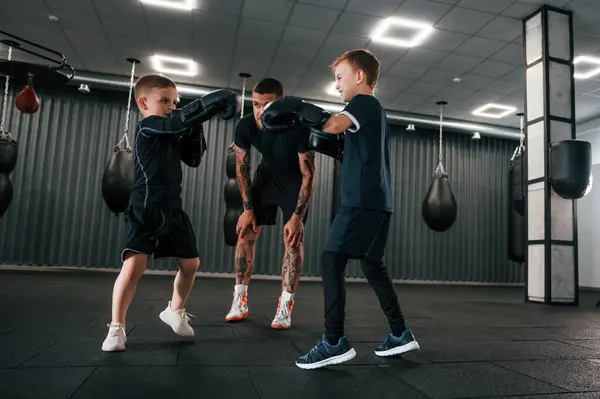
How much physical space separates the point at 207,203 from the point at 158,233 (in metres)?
4.76

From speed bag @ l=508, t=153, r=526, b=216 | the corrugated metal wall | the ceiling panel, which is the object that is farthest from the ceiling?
speed bag @ l=508, t=153, r=526, b=216

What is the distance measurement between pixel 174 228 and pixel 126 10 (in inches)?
138

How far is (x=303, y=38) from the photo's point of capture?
4605 mm

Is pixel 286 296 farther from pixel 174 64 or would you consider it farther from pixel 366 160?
pixel 174 64

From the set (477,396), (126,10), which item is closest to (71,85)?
(126,10)

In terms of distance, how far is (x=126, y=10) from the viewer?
4188 millimetres

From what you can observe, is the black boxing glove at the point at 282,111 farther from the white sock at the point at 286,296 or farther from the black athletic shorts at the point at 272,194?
the white sock at the point at 286,296

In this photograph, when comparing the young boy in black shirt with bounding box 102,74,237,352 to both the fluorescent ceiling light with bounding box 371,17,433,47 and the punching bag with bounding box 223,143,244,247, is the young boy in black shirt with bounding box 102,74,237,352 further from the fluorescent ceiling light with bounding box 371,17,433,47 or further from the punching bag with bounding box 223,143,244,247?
the fluorescent ceiling light with bounding box 371,17,433,47

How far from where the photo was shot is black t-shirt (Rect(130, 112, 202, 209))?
62.7 inches

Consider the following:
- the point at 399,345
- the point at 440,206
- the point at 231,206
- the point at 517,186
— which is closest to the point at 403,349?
the point at 399,345

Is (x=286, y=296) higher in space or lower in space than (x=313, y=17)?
lower

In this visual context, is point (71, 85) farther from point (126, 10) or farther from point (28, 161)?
point (126, 10)

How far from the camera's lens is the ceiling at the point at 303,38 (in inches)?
158

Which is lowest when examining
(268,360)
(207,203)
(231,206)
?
(268,360)
